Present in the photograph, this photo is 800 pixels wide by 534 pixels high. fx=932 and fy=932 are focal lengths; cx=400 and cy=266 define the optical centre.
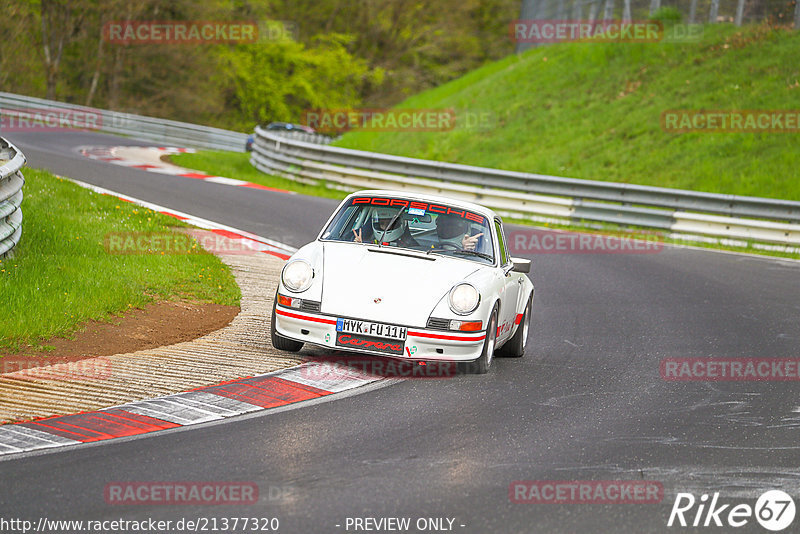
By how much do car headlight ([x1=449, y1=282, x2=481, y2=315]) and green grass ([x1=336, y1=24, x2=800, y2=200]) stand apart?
14.2 metres

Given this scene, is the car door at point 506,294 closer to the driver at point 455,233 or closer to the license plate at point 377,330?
the driver at point 455,233

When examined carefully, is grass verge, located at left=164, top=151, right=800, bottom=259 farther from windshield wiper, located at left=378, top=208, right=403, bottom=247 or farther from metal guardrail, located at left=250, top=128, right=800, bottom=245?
windshield wiper, located at left=378, top=208, right=403, bottom=247

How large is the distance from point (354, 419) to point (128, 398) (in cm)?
153

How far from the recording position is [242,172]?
25.5 metres

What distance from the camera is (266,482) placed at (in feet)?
15.7

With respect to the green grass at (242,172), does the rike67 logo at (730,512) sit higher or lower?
lower

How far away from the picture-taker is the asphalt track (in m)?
4.56

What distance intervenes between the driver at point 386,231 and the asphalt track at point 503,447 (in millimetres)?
1382

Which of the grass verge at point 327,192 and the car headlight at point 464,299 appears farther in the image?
the grass verge at point 327,192
